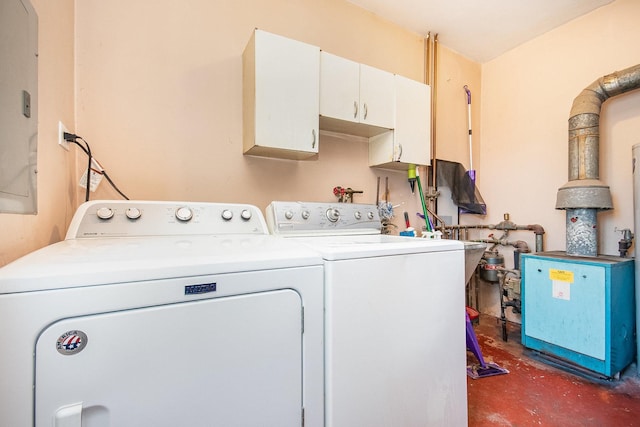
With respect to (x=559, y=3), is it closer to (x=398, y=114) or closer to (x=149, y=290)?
(x=398, y=114)

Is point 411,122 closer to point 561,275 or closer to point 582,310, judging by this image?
point 561,275

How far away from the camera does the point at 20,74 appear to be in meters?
0.83

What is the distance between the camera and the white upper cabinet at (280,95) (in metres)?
1.56

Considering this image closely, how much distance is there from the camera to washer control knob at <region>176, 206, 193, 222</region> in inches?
50.4

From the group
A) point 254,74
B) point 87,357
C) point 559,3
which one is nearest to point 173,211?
point 87,357

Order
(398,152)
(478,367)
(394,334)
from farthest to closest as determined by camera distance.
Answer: (398,152), (478,367), (394,334)

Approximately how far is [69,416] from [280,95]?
1.54 meters

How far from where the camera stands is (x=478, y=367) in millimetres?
1926

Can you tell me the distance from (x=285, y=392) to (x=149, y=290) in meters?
0.49

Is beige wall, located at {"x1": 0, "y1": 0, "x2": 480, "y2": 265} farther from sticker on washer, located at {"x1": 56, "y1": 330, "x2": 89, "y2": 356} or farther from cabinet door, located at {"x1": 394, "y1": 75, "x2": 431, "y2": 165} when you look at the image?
sticker on washer, located at {"x1": 56, "y1": 330, "x2": 89, "y2": 356}

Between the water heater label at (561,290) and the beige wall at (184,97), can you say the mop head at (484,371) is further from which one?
the beige wall at (184,97)

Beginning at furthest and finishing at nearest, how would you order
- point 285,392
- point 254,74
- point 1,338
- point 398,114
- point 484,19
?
point 484,19, point 398,114, point 254,74, point 285,392, point 1,338

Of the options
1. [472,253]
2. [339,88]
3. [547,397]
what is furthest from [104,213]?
[547,397]

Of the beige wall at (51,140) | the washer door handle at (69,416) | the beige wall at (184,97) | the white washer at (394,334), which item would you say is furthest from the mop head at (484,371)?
the beige wall at (51,140)
